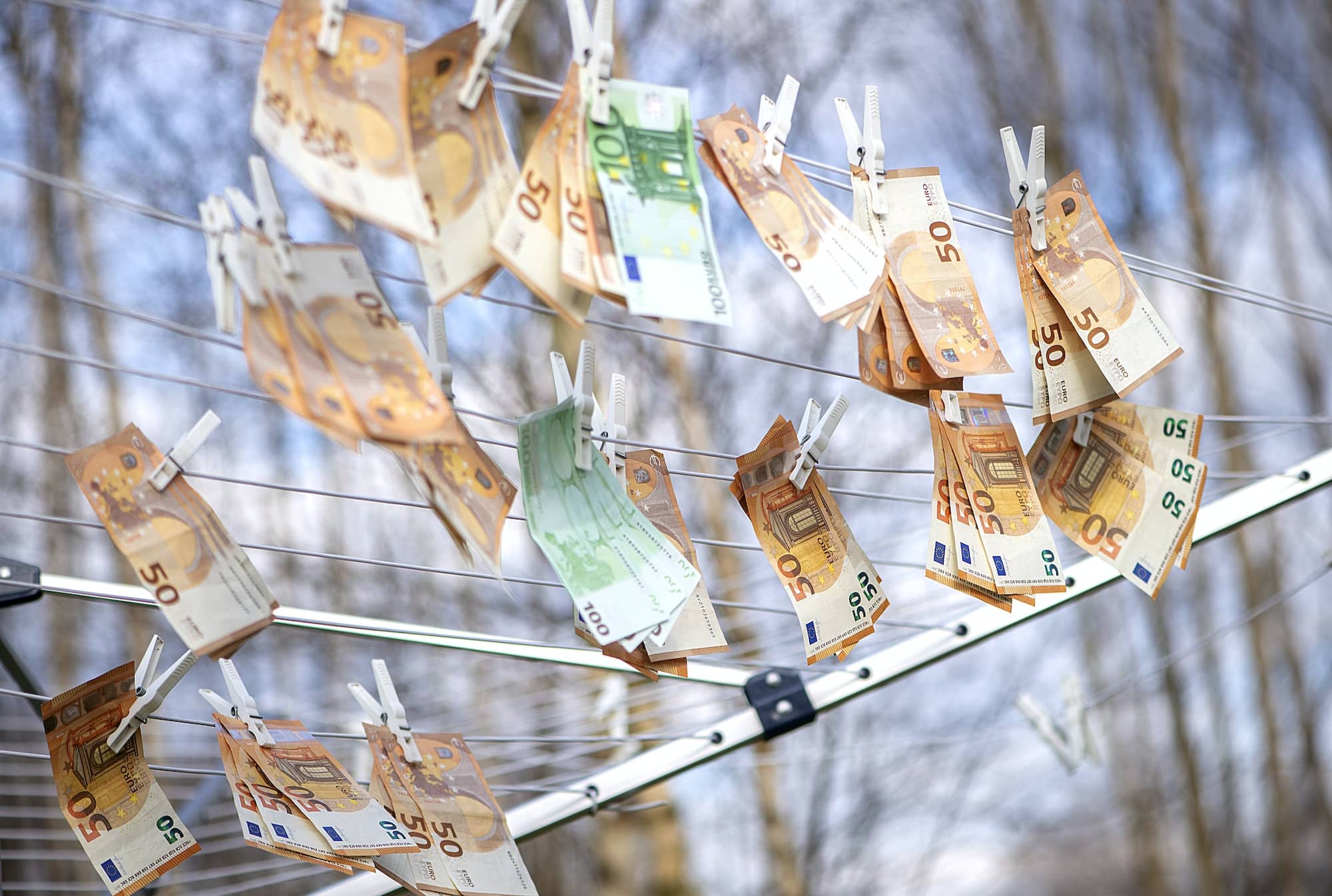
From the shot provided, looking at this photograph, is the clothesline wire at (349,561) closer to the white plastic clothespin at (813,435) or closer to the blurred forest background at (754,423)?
the white plastic clothespin at (813,435)

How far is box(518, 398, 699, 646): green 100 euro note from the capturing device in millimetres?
748

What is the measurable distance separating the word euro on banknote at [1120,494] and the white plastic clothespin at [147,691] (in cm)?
74

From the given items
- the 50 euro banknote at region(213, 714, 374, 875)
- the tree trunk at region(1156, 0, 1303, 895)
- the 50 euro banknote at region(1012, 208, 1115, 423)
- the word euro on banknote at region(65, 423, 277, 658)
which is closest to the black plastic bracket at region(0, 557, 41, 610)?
the 50 euro banknote at region(213, 714, 374, 875)

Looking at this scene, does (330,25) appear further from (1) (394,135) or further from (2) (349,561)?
(2) (349,561)

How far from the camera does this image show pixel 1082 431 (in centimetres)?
103

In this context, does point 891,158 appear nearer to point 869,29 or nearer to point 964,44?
point 869,29

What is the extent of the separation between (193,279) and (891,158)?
84.7 inches

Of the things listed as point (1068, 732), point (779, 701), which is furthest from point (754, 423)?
point (779, 701)

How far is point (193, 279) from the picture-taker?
135 inches

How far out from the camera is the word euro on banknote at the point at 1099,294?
92 centimetres

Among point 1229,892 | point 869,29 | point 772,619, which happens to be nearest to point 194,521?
point 772,619

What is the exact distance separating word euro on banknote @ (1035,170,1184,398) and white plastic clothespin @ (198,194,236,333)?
628 mm

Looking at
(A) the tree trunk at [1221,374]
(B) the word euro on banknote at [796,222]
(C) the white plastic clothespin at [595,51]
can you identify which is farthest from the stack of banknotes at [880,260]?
(A) the tree trunk at [1221,374]

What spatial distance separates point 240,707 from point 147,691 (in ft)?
0.24
